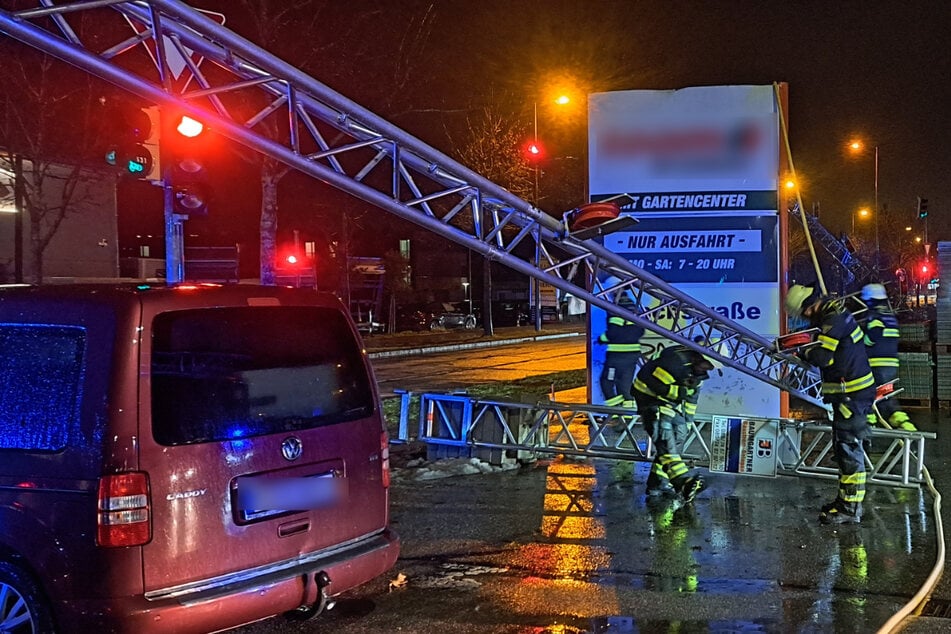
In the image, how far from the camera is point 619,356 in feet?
35.1

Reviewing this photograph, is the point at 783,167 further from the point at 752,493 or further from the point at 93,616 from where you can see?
the point at 93,616

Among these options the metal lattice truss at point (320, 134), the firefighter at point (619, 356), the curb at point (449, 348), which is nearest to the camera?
the metal lattice truss at point (320, 134)

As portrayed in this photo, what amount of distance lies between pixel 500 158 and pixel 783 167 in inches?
694

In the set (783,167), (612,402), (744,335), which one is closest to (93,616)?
(744,335)

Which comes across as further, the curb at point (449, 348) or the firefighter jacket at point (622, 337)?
the curb at point (449, 348)

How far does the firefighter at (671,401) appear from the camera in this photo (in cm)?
686

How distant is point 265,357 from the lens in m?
3.86

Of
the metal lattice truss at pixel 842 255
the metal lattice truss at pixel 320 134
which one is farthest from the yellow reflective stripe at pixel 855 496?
the metal lattice truss at pixel 842 255

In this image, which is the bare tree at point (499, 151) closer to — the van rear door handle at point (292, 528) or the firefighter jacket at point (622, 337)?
the firefighter jacket at point (622, 337)

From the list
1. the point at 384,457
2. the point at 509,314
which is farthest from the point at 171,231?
the point at 509,314

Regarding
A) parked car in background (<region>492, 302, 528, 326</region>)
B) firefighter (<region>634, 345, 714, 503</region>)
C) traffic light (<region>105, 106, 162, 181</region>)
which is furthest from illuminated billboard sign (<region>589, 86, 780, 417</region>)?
parked car in background (<region>492, 302, 528, 326</region>)

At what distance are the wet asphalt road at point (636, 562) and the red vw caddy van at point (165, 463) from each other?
98 centimetres

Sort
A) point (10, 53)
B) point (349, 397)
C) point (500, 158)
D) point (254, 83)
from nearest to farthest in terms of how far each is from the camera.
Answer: point (349, 397)
point (254, 83)
point (10, 53)
point (500, 158)

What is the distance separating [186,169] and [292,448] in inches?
206
